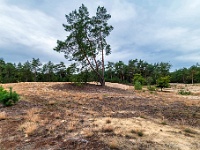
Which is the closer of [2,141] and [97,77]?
[2,141]

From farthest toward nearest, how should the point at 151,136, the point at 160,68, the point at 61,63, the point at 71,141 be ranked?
the point at 160,68 → the point at 61,63 → the point at 151,136 → the point at 71,141

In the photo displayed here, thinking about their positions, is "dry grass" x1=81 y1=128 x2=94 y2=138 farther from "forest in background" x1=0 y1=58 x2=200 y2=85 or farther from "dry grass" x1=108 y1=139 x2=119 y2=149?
Result: "forest in background" x1=0 y1=58 x2=200 y2=85

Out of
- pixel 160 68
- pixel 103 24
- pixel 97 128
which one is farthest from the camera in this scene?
pixel 160 68

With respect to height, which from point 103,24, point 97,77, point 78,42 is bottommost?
point 97,77

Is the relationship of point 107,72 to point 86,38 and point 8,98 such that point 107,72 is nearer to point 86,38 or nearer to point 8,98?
point 86,38

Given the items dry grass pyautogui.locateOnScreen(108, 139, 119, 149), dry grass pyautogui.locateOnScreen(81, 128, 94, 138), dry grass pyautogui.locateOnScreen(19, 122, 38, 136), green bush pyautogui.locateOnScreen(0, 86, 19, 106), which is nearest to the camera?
dry grass pyautogui.locateOnScreen(108, 139, 119, 149)

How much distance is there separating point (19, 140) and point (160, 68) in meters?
56.0

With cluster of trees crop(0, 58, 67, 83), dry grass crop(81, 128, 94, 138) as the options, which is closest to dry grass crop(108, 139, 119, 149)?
dry grass crop(81, 128, 94, 138)

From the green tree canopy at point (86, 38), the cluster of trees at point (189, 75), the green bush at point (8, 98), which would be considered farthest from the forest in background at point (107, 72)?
the green bush at point (8, 98)

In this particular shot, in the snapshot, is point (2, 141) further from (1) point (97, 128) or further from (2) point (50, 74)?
(2) point (50, 74)

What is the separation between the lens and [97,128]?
450 cm

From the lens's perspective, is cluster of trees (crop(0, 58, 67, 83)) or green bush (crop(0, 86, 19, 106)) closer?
green bush (crop(0, 86, 19, 106))

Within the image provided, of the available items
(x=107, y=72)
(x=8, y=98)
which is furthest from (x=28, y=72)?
(x=8, y=98)

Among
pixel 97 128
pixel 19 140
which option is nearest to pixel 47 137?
pixel 19 140
